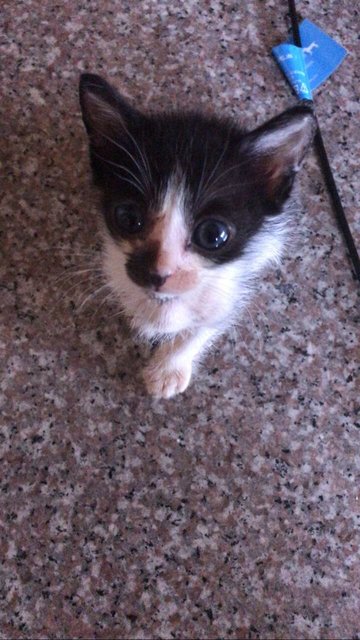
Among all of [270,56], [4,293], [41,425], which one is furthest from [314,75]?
[41,425]

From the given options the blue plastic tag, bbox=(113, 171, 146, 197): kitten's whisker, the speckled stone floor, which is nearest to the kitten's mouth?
bbox=(113, 171, 146, 197): kitten's whisker

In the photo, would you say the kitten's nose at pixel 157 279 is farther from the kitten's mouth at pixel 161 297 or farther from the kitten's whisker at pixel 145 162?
the kitten's whisker at pixel 145 162

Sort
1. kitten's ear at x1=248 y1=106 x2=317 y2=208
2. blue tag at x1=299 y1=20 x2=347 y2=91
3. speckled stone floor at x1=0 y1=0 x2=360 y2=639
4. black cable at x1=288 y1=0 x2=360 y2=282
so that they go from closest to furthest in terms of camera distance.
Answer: kitten's ear at x1=248 y1=106 x2=317 y2=208 → speckled stone floor at x1=0 y1=0 x2=360 y2=639 → black cable at x1=288 y1=0 x2=360 y2=282 → blue tag at x1=299 y1=20 x2=347 y2=91

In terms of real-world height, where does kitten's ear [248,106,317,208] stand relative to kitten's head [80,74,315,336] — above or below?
above

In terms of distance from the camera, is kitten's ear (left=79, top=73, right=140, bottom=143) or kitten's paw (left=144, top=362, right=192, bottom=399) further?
kitten's paw (left=144, top=362, right=192, bottom=399)

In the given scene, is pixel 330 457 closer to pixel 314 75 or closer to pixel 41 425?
pixel 41 425

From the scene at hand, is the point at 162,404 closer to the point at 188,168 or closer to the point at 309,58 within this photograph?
the point at 188,168

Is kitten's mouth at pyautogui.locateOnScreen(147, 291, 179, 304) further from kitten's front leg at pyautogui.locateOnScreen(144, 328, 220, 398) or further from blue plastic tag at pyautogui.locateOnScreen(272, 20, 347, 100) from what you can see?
blue plastic tag at pyautogui.locateOnScreen(272, 20, 347, 100)
